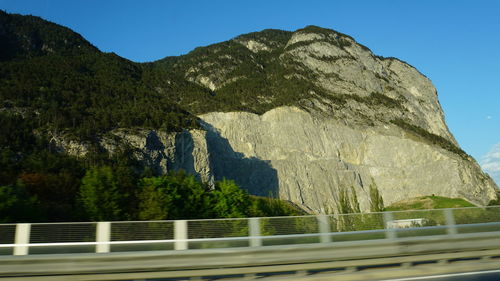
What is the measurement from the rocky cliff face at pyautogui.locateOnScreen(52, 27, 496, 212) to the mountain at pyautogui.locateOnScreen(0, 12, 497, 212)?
32 cm

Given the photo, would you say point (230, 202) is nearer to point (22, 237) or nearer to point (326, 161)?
point (22, 237)

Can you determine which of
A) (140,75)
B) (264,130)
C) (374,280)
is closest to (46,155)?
(264,130)

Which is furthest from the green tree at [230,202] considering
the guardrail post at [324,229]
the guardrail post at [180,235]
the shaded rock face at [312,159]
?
the guardrail post at [180,235]

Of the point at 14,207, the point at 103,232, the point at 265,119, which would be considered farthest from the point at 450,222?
the point at 265,119

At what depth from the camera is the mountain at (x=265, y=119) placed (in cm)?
8769

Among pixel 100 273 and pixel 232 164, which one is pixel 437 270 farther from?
pixel 232 164

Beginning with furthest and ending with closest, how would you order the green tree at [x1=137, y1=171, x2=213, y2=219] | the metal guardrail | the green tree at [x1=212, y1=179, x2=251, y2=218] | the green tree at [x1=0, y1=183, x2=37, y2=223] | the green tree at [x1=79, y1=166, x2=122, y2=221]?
1. the green tree at [x1=212, y1=179, x2=251, y2=218]
2. the green tree at [x1=137, y1=171, x2=213, y2=219]
3. the green tree at [x1=79, y1=166, x2=122, y2=221]
4. the green tree at [x1=0, y1=183, x2=37, y2=223]
5. the metal guardrail

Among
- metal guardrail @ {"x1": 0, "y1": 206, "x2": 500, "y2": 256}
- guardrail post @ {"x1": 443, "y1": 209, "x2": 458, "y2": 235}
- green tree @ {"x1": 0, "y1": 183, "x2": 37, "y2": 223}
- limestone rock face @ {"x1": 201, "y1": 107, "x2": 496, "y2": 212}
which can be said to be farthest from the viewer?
limestone rock face @ {"x1": 201, "y1": 107, "x2": 496, "y2": 212}

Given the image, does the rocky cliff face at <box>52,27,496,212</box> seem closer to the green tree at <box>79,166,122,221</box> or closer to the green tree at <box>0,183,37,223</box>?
the green tree at <box>79,166,122,221</box>

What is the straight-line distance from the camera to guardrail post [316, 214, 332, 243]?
36.8ft

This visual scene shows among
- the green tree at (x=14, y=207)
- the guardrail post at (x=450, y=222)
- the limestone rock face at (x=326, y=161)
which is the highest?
the limestone rock face at (x=326, y=161)

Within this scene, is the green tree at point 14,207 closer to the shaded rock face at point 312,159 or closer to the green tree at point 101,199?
the green tree at point 101,199

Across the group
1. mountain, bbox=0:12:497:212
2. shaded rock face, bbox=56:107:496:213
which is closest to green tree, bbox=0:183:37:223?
mountain, bbox=0:12:497:212

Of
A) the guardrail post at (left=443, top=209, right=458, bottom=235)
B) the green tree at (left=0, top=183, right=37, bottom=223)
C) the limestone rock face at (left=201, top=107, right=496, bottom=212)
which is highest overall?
the limestone rock face at (left=201, top=107, right=496, bottom=212)
